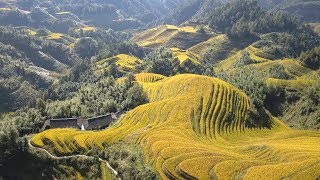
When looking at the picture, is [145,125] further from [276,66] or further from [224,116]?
[276,66]

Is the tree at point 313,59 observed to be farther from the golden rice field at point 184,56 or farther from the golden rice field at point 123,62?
the golden rice field at point 123,62

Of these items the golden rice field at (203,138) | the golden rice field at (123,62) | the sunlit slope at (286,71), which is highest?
the golden rice field at (123,62)

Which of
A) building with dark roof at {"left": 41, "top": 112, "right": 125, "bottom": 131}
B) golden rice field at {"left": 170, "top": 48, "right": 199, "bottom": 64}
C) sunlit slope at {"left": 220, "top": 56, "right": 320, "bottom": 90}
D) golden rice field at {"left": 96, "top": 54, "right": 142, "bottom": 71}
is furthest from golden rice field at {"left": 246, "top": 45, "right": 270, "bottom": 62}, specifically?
building with dark roof at {"left": 41, "top": 112, "right": 125, "bottom": 131}

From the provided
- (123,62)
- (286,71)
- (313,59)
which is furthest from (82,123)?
(313,59)

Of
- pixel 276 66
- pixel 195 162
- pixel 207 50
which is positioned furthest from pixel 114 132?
pixel 207 50

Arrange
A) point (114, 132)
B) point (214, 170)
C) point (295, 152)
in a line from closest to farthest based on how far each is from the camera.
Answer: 1. point (214, 170)
2. point (295, 152)
3. point (114, 132)

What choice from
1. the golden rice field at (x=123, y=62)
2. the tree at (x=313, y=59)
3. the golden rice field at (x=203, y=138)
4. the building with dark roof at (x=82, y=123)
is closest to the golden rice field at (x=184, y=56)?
the golden rice field at (x=123, y=62)

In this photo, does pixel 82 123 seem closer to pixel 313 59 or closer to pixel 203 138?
pixel 203 138

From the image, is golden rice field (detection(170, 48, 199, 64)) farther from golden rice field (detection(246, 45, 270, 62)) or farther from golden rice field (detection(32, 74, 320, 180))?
golden rice field (detection(32, 74, 320, 180))
